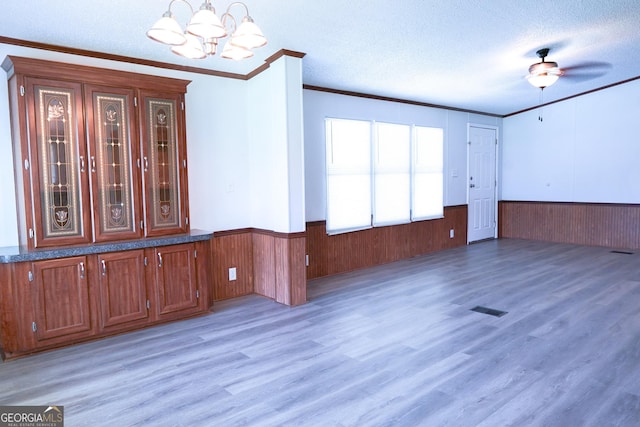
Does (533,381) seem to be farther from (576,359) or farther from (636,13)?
(636,13)

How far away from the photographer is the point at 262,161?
14.0ft

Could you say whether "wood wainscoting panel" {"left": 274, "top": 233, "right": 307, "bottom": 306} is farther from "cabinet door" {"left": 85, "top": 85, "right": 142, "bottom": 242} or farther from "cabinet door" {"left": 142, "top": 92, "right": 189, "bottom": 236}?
"cabinet door" {"left": 85, "top": 85, "right": 142, "bottom": 242}

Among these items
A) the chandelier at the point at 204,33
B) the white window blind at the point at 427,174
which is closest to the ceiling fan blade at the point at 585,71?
the white window blind at the point at 427,174

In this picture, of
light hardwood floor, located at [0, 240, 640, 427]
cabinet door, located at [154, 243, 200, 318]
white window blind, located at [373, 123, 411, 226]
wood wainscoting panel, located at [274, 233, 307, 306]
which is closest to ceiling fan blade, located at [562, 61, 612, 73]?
white window blind, located at [373, 123, 411, 226]

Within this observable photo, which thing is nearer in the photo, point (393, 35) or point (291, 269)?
point (393, 35)

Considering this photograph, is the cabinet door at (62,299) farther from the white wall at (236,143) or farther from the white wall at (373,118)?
the white wall at (373,118)

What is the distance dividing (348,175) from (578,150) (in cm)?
466

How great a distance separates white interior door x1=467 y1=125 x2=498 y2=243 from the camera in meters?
7.44

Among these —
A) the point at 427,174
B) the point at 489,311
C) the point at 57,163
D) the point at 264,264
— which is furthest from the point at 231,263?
the point at 427,174

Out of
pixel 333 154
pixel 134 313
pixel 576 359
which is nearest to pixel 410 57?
pixel 333 154

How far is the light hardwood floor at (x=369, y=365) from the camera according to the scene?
2152 millimetres

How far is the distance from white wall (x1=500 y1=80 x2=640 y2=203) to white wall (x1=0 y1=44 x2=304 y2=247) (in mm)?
5748

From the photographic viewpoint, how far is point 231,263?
4.38 meters

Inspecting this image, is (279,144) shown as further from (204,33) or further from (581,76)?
(581,76)
